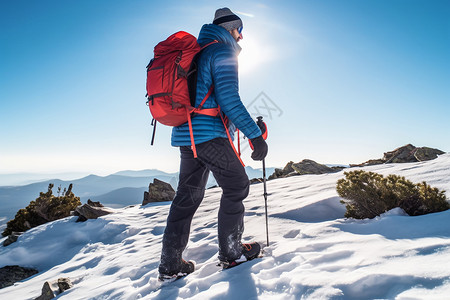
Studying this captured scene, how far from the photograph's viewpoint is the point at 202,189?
2.44m

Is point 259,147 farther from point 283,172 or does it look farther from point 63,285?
point 283,172

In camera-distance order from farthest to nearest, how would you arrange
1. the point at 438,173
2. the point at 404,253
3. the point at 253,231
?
1. the point at 438,173
2. the point at 253,231
3. the point at 404,253

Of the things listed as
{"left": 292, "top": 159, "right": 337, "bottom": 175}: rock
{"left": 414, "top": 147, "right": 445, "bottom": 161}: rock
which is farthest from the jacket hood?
{"left": 414, "top": 147, "right": 445, "bottom": 161}: rock

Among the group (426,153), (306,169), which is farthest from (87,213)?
(426,153)

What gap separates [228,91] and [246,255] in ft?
5.08

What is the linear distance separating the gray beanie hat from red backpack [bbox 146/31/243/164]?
0.36 m

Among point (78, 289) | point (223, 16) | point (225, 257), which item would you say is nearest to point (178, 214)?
point (225, 257)

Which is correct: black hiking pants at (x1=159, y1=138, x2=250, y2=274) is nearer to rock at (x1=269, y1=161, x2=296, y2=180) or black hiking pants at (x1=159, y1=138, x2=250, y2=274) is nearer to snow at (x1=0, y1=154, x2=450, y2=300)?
snow at (x1=0, y1=154, x2=450, y2=300)

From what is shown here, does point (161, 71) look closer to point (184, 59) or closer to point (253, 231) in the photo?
point (184, 59)

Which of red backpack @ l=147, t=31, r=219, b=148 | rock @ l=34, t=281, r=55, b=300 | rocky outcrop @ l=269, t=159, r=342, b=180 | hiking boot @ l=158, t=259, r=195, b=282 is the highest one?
red backpack @ l=147, t=31, r=219, b=148

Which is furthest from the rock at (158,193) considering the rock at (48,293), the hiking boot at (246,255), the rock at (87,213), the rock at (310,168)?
the hiking boot at (246,255)

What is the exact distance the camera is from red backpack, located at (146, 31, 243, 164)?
1989mm

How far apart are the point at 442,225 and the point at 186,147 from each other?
2.28 m

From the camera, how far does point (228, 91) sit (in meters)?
2.00
